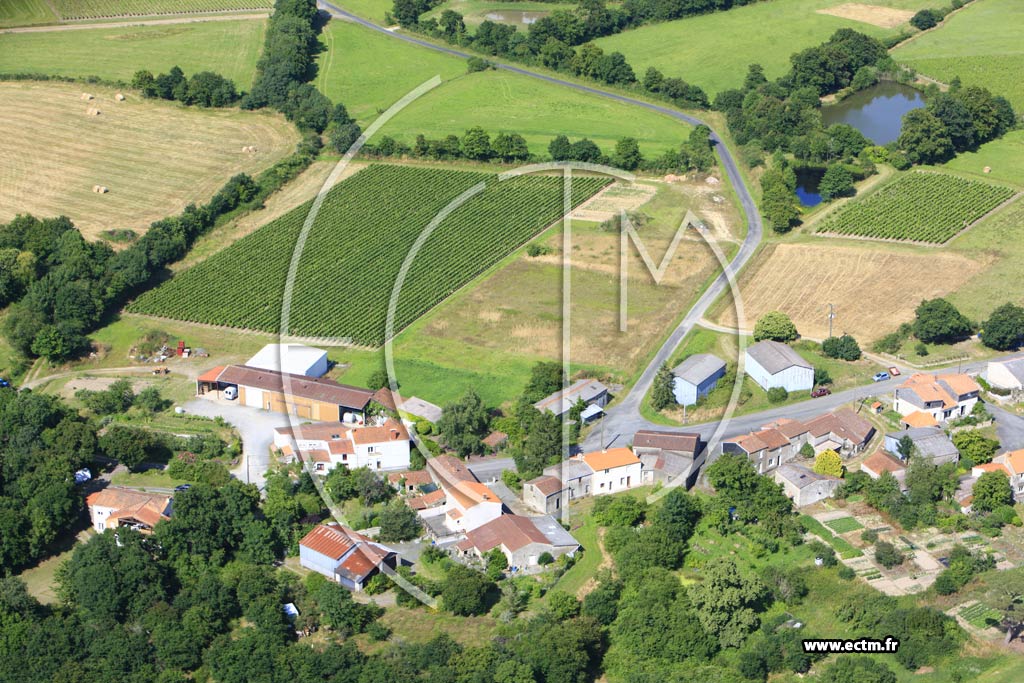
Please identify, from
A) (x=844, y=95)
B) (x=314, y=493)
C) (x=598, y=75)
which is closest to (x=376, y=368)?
(x=314, y=493)

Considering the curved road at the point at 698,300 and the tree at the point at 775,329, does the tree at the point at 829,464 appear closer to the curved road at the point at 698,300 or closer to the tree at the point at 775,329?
the curved road at the point at 698,300

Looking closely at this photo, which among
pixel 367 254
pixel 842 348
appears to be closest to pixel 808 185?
pixel 842 348

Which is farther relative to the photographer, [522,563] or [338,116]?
[338,116]

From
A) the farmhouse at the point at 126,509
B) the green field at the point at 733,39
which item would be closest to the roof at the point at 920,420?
the farmhouse at the point at 126,509

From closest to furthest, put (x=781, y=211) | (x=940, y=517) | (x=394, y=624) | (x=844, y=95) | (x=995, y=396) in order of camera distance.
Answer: (x=394, y=624) → (x=940, y=517) → (x=995, y=396) → (x=781, y=211) → (x=844, y=95)

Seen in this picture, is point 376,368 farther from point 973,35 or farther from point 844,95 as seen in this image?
point 973,35

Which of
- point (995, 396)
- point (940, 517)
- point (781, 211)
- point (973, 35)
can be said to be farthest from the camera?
point (973, 35)
